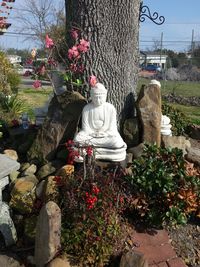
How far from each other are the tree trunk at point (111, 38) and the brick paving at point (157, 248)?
74.7 inches

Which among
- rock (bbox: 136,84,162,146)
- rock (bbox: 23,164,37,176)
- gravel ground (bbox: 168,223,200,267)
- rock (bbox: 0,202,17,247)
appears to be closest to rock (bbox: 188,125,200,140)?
rock (bbox: 136,84,162,146)

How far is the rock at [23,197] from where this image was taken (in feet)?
11.6

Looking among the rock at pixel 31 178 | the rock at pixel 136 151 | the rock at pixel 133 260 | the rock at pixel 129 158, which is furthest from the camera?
the rock at pixel 136 151

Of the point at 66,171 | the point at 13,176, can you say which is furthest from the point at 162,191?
the point at 13,176

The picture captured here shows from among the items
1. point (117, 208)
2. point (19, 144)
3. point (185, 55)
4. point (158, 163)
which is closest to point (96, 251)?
point (117, 208)

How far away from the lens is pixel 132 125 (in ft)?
15.3

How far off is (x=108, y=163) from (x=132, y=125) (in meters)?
0.89

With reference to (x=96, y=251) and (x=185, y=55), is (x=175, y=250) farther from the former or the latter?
(x=185, y=55)

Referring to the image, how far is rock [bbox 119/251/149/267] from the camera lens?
108 inches

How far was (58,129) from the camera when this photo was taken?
14.4ft

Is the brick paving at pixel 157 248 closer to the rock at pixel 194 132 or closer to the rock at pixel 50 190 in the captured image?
the rock at pixel 50 190

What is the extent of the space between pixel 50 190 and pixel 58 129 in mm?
1102

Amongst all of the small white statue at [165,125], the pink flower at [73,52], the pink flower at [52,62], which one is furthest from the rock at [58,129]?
the small white statue at [165,125]

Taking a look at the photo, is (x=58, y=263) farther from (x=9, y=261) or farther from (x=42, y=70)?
(x=42, y=70)
